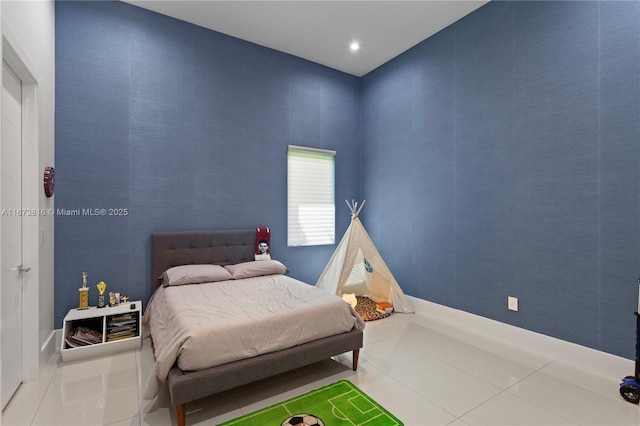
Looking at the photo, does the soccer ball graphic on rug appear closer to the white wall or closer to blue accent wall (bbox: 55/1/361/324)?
the white wall

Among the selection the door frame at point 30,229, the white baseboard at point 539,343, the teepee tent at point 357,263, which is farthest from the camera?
the teepee tent at point 357,263

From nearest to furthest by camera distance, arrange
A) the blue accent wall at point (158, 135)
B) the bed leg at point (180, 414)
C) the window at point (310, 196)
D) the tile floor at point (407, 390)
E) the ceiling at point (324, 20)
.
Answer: the bed leg at point (180, 414), the tile floor at point (407, 390), the blue accent wall at point (158, 135), the ceiling at point (324, 20), the window at point (310, 196)

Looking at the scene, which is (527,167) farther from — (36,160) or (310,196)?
(36,160)

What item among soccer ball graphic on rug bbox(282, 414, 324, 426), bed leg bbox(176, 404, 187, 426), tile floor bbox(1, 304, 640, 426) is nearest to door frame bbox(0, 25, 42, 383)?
tile floor bbox(1, 304, 640, 426)

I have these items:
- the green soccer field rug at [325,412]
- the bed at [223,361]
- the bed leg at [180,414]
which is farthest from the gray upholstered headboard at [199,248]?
the green soccer field rug at [325,412]

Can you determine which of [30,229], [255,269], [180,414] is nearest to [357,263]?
[255,269]

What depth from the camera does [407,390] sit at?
226cm

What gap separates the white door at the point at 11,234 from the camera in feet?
6.51

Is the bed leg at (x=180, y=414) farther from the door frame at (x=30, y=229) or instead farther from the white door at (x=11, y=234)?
the door frame at (x=30, y=229)

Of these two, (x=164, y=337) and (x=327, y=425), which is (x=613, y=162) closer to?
(x=327, y=425)

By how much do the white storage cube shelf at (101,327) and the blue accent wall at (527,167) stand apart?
3179 millimetres

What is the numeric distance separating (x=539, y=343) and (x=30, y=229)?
432cm

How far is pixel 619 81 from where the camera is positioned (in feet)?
7.98

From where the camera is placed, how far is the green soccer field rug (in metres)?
1.88
